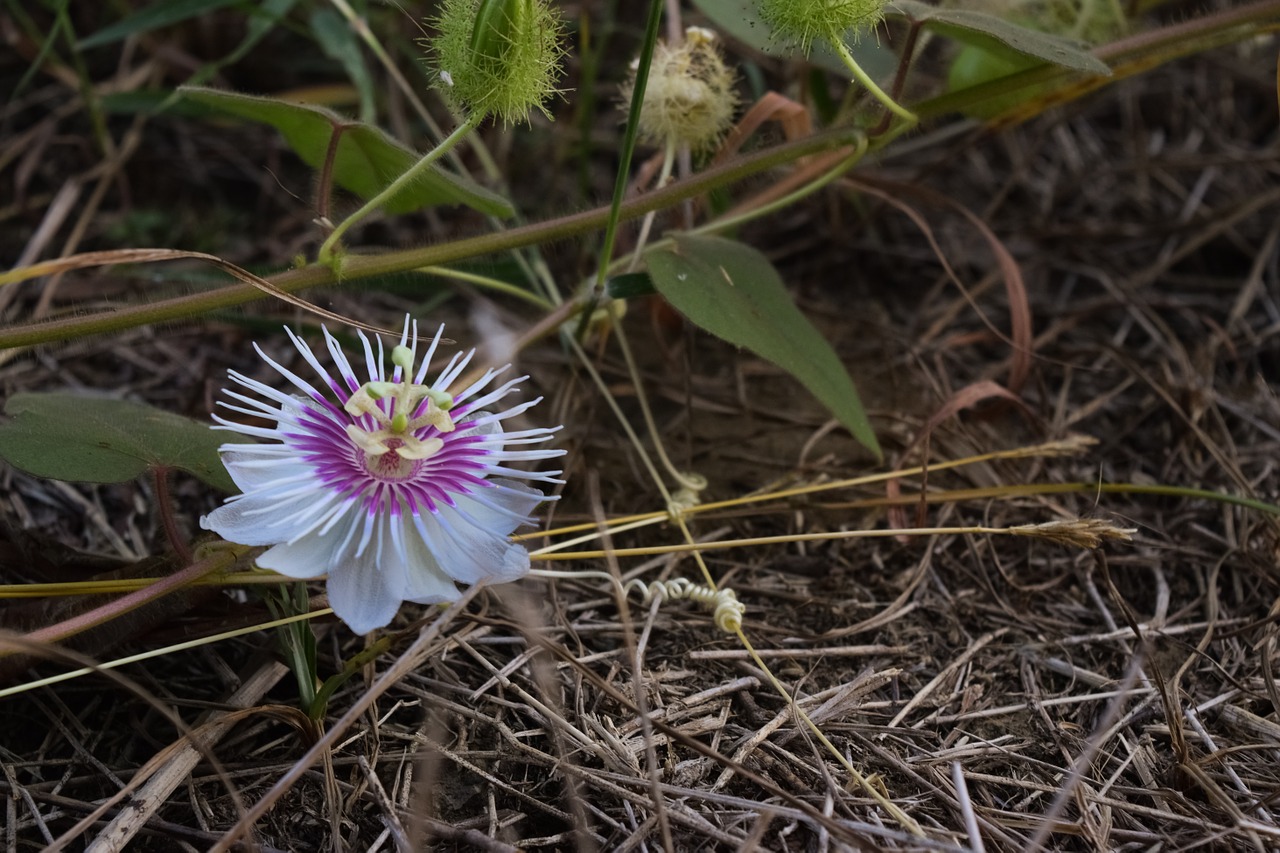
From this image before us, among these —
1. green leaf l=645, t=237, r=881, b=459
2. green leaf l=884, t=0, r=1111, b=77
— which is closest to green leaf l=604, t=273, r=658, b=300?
green leaf l=645, t=237, r=881, b=459

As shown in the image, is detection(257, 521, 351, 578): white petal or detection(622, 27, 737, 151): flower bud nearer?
detection(257, 521, 351, 578): white petal

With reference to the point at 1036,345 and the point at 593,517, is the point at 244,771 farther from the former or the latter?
the point at 1036,345

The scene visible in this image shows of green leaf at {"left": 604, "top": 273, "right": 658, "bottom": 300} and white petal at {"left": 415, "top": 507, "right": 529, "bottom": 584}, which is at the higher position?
green leaf at {"left": 604, "top": 273, "right": 658, "bottom": 300}

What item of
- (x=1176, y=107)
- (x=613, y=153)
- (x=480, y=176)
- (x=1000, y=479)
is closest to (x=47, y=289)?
(x=480, y=176)

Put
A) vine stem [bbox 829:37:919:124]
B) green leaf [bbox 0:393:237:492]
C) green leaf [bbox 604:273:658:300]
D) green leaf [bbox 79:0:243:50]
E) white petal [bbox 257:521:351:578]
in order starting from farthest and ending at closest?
green leaf [bbox 79:0:243:50] < green leaf [bbox 604:273:658:300] < vine stem [bbox 829:37:919:124] < green leaf [bbox 0:393:237:492] < white petal [bbox 257:521:351:578]

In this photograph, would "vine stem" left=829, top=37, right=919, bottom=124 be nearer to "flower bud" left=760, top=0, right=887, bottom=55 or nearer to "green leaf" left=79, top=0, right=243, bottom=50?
"flower bud" left=760, top=0, right=887, bottom=55

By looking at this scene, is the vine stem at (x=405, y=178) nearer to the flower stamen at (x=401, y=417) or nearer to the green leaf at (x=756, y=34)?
the flower stamen at (x=401, y=417)

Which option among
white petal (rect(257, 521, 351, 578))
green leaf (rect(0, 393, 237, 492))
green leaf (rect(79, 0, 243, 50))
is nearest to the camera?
white petal (rect(257, 521, 351, 578))

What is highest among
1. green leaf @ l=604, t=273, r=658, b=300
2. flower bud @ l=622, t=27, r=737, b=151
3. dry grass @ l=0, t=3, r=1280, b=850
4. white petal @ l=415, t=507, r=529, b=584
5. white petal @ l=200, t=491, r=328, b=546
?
flower bud @ l=622, t=27, r=737, b=151
